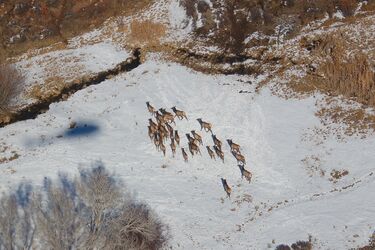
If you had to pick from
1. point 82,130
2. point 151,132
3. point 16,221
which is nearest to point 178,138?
point 151,132

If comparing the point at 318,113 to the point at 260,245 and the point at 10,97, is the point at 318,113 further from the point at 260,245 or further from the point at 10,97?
the point at 10,97

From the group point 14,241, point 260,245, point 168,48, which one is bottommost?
point 260,245

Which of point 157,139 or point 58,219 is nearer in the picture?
point 58,219

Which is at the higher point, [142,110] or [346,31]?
[346,31]

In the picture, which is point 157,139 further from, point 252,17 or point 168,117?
point 252,17

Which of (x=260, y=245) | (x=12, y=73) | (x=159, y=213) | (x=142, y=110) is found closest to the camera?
(x=260, y=245)

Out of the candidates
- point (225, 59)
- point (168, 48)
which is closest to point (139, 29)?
point (168, 48)

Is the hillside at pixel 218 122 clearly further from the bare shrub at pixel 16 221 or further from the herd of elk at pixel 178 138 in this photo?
the bare shrub at pixel 16 221

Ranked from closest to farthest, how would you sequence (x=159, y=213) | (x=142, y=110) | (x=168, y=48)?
(x=159, y=213) → (x=142, y=110) → (x=168, y=48)
